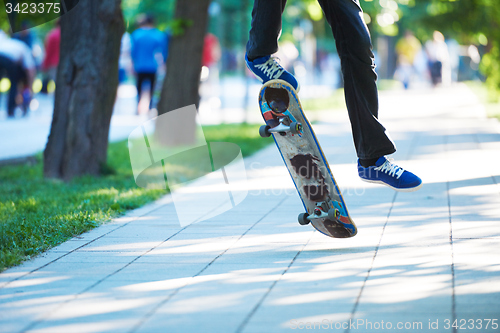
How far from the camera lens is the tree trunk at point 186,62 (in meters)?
9.95

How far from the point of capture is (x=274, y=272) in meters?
3.68

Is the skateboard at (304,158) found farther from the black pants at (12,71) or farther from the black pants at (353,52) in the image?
the black pants at (12,71)

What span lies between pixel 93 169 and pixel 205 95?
14.1m

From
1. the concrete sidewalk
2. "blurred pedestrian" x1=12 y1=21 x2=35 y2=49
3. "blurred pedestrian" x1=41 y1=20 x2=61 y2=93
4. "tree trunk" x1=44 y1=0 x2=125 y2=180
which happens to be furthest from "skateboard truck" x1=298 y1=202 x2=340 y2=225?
"blurred pedestrian" x1=12 y1=21 x2=35 y2=49

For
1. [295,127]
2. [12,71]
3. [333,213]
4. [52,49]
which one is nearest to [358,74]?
[295,127]

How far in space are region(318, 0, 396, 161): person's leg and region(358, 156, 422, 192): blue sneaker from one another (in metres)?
0.07

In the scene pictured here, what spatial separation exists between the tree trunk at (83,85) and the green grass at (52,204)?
275mm

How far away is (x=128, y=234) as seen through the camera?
4766 millimetres

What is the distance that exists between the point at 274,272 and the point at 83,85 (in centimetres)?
435

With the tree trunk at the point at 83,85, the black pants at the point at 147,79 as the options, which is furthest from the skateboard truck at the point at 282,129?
the black pants at the point at 147,79

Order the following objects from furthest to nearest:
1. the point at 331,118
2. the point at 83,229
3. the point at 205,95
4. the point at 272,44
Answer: the point at 205,95 → the point at 331,118 → the point at 83,229 → the point at 272,44

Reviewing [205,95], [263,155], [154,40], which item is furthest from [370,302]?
[205,95]

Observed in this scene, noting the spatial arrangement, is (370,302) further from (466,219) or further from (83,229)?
(83,229)

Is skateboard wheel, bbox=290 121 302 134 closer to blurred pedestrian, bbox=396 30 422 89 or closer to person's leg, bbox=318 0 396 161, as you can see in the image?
person's leg, bbox=318 0 396 161
